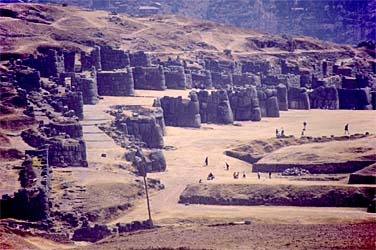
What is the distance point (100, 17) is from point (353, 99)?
40037 mm

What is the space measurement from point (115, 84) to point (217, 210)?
37.7 metres

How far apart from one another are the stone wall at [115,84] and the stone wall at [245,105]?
9.49m

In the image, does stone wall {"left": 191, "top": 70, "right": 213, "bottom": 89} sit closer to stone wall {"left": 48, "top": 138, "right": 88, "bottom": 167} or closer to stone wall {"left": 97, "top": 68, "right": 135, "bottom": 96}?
stone wall {"left": 97, "top": 68, "right": 135, "bottom": 96}

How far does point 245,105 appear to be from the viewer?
75.9 metres

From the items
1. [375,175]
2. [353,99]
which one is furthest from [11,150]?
[353,99]

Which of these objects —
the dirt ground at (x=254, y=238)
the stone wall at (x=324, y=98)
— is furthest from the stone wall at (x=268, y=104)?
the dirt ground at (x=254, y=238)

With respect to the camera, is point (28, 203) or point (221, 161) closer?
point (28, 203)

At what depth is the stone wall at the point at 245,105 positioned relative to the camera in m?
75.6

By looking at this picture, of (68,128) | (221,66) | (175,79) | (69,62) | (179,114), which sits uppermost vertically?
(69,62)

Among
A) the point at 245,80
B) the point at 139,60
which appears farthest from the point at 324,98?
the point at 139,60

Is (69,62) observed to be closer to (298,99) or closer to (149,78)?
(149,78)

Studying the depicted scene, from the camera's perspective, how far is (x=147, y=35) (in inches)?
4259

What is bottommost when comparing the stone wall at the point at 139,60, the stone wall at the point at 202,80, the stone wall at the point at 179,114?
the stone wall at the point at 179,114

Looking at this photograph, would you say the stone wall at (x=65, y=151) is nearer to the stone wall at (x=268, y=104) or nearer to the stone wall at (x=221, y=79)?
the stone wall at (x=268, y=104)
